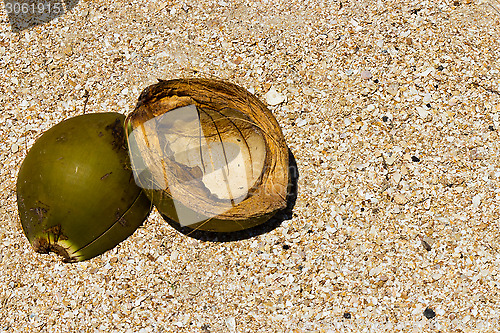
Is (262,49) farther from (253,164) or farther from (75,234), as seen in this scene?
(75,234)

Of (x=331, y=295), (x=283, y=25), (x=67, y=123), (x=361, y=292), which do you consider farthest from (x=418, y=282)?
(x=67, y=123)

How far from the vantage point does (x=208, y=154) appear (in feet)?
7.38

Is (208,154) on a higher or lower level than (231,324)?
higher

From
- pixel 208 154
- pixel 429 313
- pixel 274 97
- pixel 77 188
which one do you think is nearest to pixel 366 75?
pixel 274 97

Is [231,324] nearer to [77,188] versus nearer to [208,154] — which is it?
[208,154]

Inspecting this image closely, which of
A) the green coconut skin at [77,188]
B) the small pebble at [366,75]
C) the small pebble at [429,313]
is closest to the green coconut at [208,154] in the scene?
the green coconut skin at [77,188]

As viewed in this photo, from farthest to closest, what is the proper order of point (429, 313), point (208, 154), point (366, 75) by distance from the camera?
point (366, 75) < point (208, 154) < point (429, 313)

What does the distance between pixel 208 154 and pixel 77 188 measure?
63 centimetres

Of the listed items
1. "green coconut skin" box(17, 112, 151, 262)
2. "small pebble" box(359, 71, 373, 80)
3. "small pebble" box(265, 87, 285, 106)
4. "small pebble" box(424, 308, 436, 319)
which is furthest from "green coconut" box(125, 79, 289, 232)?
"small pebble" box(424, 308, 436, 319)

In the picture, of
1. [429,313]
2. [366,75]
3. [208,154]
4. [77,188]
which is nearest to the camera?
[77,188]

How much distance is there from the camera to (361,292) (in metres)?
2.15

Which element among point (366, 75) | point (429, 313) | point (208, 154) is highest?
point (366, 75)

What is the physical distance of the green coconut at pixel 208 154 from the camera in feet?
6.09

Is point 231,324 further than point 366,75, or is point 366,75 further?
point 366,75
